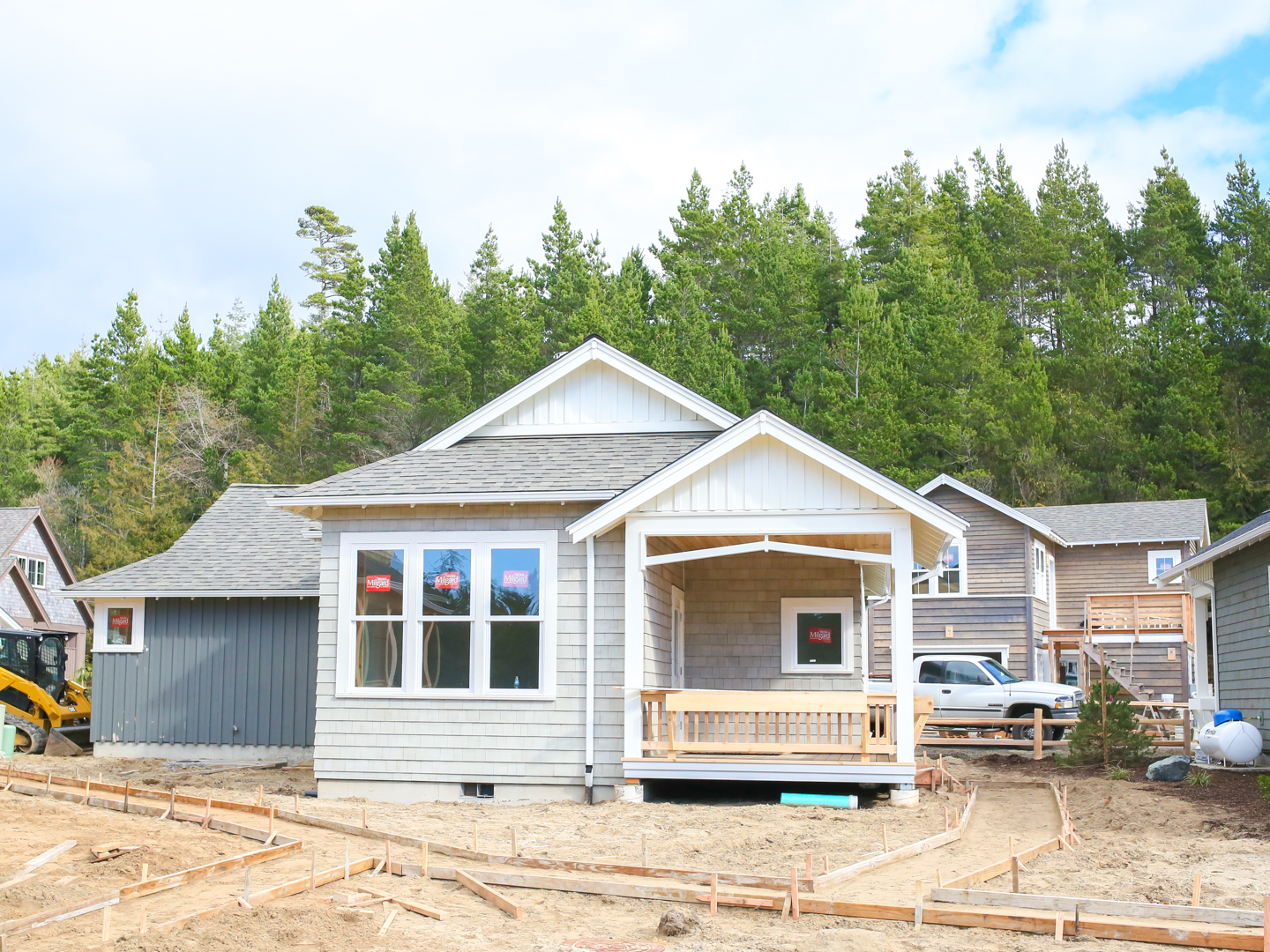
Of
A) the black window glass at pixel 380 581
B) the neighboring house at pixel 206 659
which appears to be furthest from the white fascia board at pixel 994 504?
the black window glass at pixel 380 581

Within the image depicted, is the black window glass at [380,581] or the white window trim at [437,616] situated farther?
the black window glass at [380,581]

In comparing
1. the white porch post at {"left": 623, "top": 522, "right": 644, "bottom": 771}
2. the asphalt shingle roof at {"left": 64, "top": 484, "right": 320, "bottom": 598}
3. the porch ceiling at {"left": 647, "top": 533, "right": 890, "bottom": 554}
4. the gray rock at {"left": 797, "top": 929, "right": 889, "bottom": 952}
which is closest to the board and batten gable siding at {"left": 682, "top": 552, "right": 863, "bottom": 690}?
the porch ceiling at {"left": 647, "top": 533, "right": 890, "bottom": 554}

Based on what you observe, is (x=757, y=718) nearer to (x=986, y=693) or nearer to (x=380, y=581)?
(x=380, y=581)

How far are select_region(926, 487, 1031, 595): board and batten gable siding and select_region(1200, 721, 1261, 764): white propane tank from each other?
1303 centimetres

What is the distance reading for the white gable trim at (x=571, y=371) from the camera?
16328mm

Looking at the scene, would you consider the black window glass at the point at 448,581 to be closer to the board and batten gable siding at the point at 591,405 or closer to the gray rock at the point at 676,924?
the board and batten gable siding at the point at 591,405

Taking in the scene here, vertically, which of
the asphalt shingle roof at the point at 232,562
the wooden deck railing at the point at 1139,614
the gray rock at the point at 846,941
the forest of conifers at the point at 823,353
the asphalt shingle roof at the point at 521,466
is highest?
the forest of conifers at the point at 823,353

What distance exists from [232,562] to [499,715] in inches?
307

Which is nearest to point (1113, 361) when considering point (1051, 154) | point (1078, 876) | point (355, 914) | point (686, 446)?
point (1051, 154)

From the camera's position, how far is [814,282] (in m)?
47.8

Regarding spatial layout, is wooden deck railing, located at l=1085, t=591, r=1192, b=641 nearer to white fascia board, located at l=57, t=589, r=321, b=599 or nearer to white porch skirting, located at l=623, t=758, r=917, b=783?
white porch skirting, located at l=623, t=758, r=917, b=783

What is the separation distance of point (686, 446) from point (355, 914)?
9508 mm

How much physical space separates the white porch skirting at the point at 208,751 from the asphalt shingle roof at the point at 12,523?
23207 millimetres

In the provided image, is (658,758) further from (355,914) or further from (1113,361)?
(1113,361)
